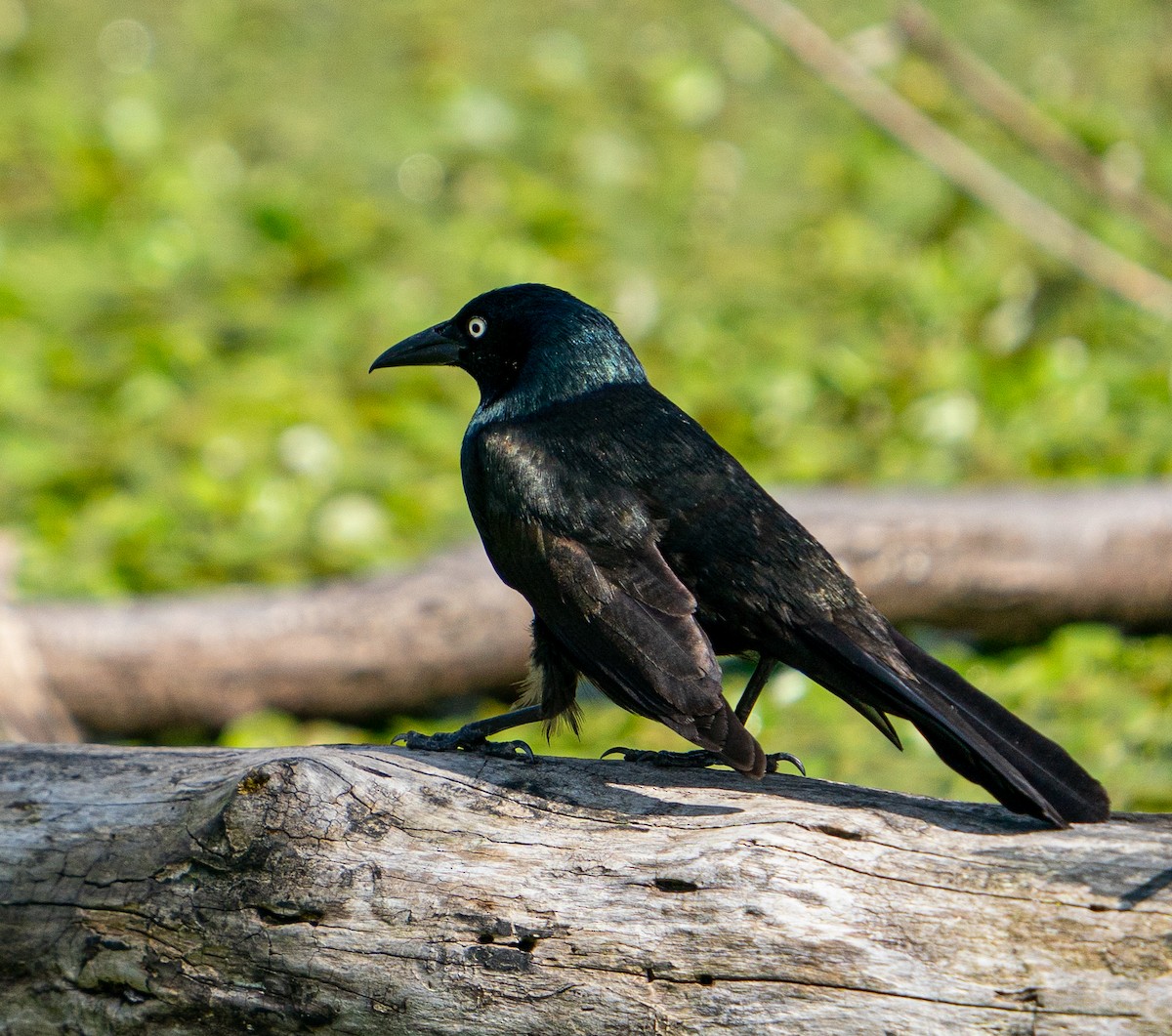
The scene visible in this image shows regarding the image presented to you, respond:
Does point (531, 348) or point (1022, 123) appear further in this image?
point (1022, 123)

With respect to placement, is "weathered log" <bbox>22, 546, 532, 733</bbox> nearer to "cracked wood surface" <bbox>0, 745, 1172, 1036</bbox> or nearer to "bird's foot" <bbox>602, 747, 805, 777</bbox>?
"bird's foot" <bbox>602, 747, 805, 777</bbox>

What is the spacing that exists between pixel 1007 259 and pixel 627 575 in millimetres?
5712

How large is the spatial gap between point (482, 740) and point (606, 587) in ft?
1.57

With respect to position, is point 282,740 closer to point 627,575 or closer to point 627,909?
point 627,575

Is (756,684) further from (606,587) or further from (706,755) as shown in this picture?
(606,587)

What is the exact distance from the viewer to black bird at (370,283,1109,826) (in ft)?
9.45

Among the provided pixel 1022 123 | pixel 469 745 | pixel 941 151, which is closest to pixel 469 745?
pixel 469 745

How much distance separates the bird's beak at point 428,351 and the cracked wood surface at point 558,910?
1.24 metres

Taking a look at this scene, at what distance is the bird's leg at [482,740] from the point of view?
3229 millimetres

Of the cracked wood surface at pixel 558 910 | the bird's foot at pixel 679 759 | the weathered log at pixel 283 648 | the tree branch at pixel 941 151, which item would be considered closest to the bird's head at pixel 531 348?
the bird's foot at pixel 679 759

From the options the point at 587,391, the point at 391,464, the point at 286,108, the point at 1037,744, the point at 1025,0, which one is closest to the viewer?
the point at 1037,744

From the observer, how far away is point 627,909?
266cm

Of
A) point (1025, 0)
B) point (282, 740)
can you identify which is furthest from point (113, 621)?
point (1025, 0)

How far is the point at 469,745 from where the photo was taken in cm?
333
